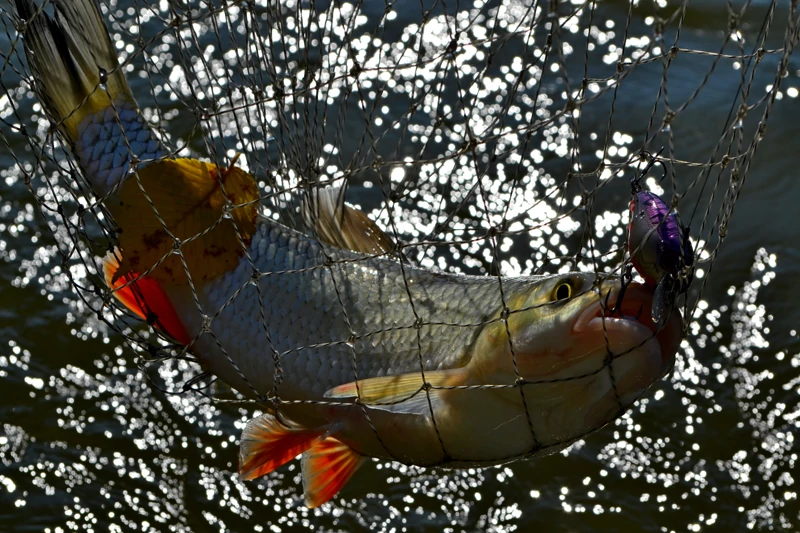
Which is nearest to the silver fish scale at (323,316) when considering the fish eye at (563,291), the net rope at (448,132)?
the fish eye at (563,291)

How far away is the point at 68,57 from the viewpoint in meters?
2.94

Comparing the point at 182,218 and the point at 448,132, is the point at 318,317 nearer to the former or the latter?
the point at 182,218

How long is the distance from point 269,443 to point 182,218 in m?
0.84

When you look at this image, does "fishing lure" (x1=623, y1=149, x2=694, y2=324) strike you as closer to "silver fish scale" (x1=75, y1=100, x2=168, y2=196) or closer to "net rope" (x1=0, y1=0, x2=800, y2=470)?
"silver fish scale" (x1=75, y1=100, x2=168, y2=196)

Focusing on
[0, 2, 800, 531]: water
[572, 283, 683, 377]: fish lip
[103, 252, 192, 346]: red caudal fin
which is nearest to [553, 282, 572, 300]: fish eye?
[572, 283, 683, 377]: fish lip

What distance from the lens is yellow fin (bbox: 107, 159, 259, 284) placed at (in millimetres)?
2879

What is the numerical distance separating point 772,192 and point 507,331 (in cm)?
397

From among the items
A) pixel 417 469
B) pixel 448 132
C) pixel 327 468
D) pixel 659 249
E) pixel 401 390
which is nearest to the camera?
pixel 659 249

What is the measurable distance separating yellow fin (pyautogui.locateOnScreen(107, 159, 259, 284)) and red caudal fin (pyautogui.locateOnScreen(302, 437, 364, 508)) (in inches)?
29.2

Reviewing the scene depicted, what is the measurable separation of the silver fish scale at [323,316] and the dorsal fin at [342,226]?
0.39ft

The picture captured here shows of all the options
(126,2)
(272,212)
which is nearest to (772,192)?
(272,212)

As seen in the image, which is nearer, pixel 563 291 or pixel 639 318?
pixel 639 318

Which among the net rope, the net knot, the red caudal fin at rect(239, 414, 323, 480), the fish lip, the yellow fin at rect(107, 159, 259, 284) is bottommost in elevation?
the red caudal fin at rect(239, 414, 323, 480)

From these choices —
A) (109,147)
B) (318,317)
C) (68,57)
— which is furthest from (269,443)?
(68,57)
